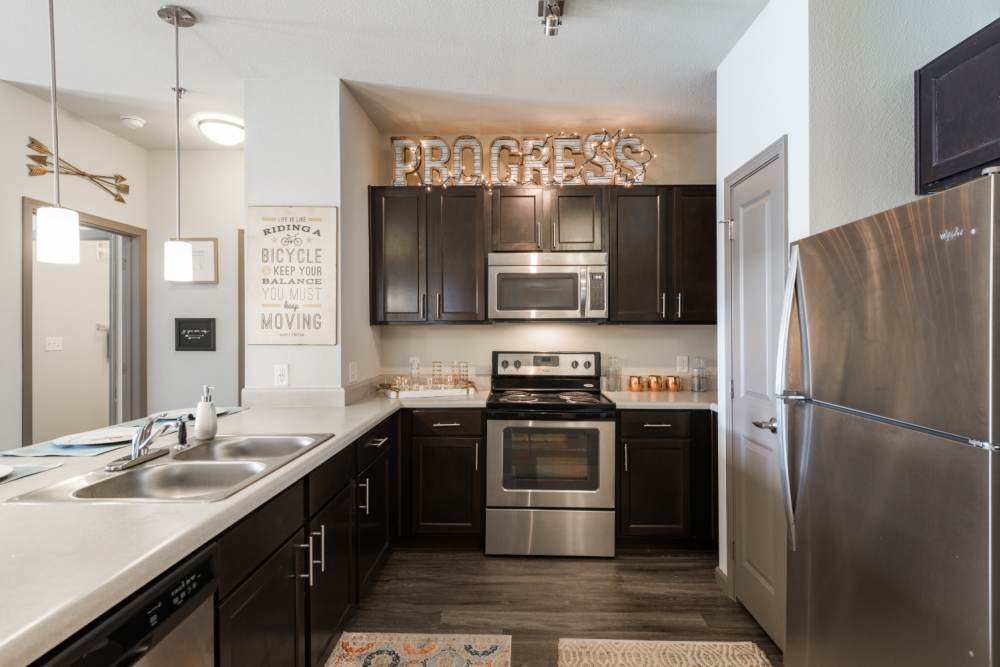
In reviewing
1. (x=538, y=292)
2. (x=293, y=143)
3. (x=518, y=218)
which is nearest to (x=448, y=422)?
(x=538, y=292)

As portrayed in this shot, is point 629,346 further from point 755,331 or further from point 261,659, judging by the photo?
point 261,659

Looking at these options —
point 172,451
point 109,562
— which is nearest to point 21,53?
point 172,451

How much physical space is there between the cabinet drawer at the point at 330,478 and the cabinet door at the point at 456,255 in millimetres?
1325

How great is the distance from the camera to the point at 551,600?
2449 millimetres

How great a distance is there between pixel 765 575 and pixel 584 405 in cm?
119

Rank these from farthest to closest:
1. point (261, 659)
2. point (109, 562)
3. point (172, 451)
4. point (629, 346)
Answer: point (629, 346) < point (172, 451) < point (261, 659) < point (109, 562)

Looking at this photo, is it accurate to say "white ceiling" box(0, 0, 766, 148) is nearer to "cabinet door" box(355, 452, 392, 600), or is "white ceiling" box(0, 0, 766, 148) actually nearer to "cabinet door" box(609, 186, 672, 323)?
"cabinet door" box(609, 186, 672, 323)

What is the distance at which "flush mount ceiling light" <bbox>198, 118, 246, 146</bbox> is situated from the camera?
10.4 feet

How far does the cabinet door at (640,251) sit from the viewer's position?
3229 mm

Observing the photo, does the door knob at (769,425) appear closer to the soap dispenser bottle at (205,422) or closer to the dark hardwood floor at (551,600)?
the dark hardwood floor at (551,600)

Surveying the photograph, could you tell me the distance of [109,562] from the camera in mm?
926

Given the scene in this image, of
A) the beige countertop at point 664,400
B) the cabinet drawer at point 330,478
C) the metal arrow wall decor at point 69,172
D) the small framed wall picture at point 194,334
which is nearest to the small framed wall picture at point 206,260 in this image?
the small framed wall picture at point 194,334

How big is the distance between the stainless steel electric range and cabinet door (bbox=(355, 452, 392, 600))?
1.91 feet

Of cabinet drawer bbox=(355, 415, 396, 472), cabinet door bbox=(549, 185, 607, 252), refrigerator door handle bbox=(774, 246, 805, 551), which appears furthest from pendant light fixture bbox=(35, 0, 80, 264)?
cabinet door bbox=(549, 185, 607, 252)
